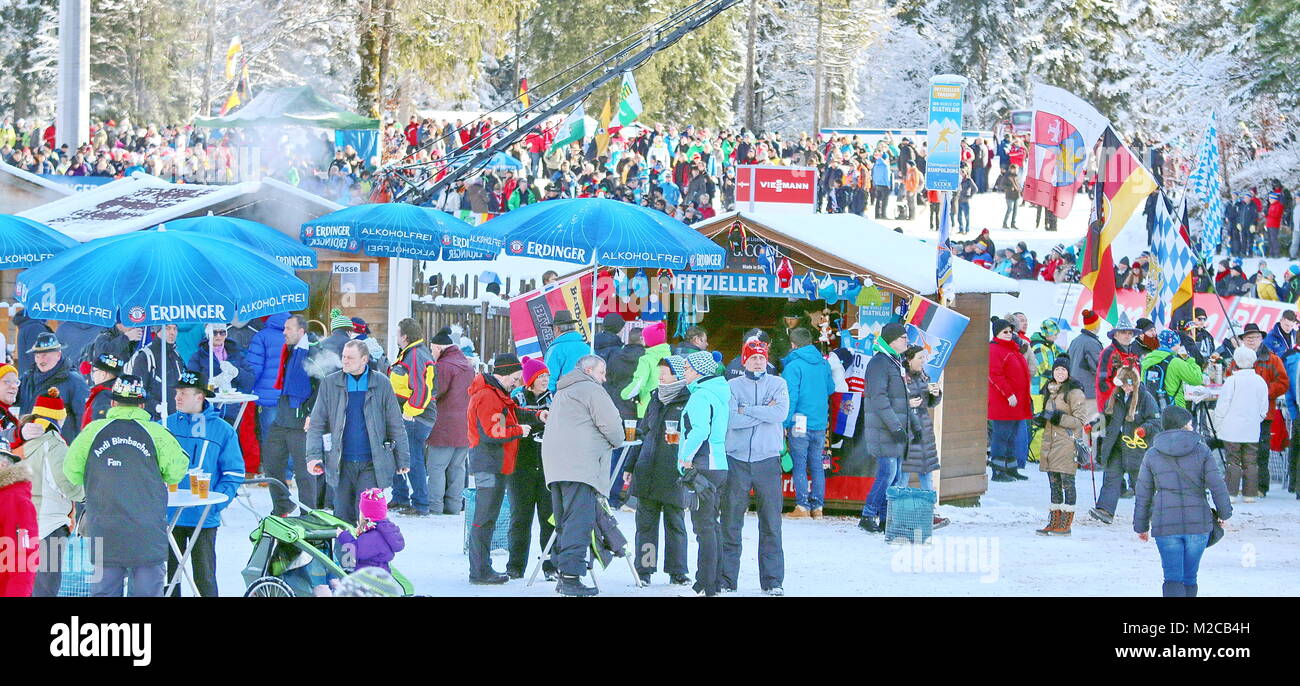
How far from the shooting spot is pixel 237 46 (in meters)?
35.8

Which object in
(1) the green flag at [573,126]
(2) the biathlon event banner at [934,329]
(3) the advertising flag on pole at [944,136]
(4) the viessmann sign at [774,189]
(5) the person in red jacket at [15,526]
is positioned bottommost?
(5) the person in red jacket at [15,526]

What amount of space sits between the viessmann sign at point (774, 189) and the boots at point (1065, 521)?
134 inches

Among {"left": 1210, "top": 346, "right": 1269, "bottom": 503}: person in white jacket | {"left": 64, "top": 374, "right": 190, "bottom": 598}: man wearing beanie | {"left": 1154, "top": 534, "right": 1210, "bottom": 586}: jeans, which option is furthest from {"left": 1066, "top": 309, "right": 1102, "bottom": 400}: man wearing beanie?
{"left": 64, "top": 374, "right": 190, "bottom": 598}: man wearing beanie

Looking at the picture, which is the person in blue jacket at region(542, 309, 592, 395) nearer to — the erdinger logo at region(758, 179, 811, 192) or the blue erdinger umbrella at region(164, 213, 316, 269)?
the erdinger logo at region(758, 179, 811, 192)

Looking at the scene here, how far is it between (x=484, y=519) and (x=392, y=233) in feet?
19.9

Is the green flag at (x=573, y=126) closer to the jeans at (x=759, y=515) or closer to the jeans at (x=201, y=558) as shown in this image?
the jeans at (x=759, y=515)

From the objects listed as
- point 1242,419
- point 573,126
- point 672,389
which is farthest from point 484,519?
point 573,126

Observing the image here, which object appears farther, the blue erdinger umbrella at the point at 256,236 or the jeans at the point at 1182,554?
the blue erdinger umbrella at the point at 256,236

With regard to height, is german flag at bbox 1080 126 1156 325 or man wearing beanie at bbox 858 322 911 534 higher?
german flag at bbox 1080 126 1156 325

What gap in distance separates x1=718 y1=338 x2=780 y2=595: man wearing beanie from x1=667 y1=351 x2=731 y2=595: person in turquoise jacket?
8cm

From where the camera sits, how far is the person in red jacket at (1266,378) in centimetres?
1468

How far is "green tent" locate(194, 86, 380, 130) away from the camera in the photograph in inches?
1116

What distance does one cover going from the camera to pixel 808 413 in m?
12.2

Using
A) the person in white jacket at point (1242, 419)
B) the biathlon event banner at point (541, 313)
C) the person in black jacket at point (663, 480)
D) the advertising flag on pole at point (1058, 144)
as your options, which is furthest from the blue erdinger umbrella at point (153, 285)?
the person in white jacket at point (1242, 419)
